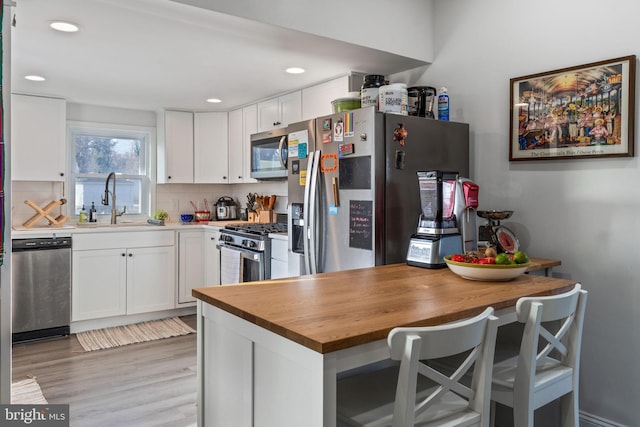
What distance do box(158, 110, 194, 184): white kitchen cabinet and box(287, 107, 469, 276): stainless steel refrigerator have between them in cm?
239

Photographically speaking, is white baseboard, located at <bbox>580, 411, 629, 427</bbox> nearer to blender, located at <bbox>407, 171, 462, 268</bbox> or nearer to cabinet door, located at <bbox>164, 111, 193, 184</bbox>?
blender, located at <bbox>407, 171, 462, 268</bbox>

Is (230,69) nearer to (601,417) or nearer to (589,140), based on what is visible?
(589,140)

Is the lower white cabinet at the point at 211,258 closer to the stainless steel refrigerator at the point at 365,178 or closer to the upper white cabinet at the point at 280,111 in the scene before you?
the upper white cabinet at the point at 280,111

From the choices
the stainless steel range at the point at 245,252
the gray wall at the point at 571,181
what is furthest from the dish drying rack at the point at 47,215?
the gray wall at the point at 571,181

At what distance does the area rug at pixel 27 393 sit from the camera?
277cm

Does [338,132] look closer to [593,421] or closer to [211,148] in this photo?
[593,421]

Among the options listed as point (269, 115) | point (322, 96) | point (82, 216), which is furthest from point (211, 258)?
point (322, 96)

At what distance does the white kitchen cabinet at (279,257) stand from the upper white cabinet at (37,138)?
2321mm

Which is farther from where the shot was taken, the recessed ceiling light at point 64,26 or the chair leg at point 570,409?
the recessed ceiling light at point 64,26

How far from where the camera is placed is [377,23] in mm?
2934

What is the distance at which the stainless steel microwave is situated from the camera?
3.83 m

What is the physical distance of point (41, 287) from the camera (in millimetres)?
4016

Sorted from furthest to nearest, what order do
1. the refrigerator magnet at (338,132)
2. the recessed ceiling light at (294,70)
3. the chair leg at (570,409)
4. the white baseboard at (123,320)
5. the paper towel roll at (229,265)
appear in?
the white baseboard at (123,320)
the paper towel roll at (229,265)
the recessed ceiling light at (294,70)
the refrigerator magnet at (338,132)
the chair leg at (570,409)

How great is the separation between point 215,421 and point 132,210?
156 inches
